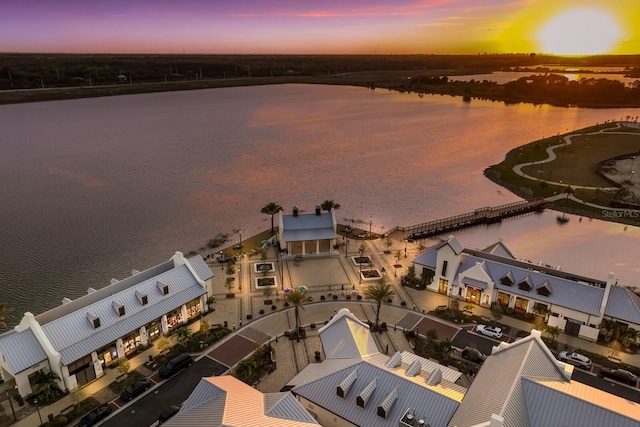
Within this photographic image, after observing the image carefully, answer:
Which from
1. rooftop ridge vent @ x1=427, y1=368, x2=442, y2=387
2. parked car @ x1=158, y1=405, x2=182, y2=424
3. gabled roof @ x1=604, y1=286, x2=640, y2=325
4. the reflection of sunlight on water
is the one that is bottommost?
parked car @ x1=158, y1=405, x2=182, y2=424

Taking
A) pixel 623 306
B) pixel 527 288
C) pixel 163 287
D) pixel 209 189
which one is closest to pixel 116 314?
pixel 163 287

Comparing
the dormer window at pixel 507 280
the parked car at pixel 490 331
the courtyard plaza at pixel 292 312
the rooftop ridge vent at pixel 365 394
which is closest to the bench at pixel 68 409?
the courtyard plaza at pixel 292 312

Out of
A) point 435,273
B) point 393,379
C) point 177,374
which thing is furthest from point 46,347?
point 435,273

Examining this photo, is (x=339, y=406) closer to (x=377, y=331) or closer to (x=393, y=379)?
(x=393, y=379)

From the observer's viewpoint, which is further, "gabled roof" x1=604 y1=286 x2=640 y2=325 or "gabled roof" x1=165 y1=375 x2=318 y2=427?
"gabled roof" x1=604 y1=286 x2=640 y2=325

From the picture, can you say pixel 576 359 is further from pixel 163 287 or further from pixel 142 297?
pixel 142 297

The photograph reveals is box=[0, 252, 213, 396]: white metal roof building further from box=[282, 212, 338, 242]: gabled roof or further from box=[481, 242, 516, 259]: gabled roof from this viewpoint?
box=[481, 242, 516, 259]: gabled roof

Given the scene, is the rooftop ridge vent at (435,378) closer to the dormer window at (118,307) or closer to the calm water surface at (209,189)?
the dormer window at (118,307)

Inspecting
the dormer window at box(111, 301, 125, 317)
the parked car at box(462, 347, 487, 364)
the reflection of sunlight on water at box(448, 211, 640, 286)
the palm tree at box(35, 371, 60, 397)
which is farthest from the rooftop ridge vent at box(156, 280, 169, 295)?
the reflection of sunlight on water at box(448, 211, 640, 286)
